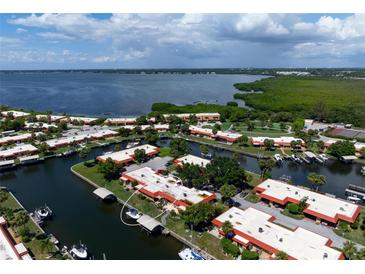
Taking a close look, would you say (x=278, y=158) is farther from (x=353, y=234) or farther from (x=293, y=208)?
(x=353, y=234)

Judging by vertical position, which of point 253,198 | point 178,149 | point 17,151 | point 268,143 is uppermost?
point 178,149

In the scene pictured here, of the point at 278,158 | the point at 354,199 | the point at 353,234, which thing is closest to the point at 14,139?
the point at 278,158

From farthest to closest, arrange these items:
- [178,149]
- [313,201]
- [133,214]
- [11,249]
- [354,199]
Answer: [178,149] → [354,199] → [313,201] → [133,214] → [11,249]

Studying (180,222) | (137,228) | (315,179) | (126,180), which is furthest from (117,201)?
(315,179)

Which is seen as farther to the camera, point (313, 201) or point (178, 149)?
point (178, 149)

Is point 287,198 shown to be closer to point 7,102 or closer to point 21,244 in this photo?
point 21,244

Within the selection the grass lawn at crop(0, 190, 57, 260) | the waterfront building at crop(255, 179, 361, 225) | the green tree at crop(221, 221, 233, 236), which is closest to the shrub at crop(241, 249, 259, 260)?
the green tree at crop(221, 221, 233, 236)

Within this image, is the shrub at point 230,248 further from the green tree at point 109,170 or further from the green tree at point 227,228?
the green tree at point 109,170
